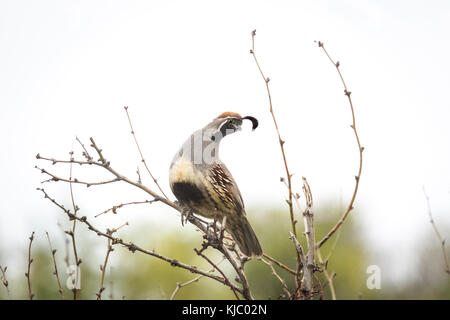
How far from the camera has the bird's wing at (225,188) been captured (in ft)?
10.4

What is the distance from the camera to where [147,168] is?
2941 mm

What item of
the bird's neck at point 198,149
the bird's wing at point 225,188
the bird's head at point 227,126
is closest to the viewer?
the bird's head at point 227,126

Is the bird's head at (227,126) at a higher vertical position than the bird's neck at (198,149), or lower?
higher

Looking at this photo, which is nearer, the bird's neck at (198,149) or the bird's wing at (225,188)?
the bird's neck at (198,149)

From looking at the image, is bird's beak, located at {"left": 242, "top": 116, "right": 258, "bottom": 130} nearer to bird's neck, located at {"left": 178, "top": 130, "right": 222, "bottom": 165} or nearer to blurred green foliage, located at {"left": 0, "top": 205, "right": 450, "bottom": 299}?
bird's neck, located at {"left": 178, "top": 130, "right": 222, "bottom": 165}

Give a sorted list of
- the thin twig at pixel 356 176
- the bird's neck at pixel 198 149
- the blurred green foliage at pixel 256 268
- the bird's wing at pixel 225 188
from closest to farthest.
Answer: the thin twig at pixel 356 176
the bird's neck at pixel 198 149
the bird's wing at pixel 225 188
the blurred green foliage at pixel 256 268

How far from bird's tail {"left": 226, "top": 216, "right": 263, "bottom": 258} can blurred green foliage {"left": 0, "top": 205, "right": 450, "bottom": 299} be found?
7.98 m

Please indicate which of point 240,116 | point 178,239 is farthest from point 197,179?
point 178,239

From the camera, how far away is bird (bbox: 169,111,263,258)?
2.96 metres

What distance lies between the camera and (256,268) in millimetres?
16312

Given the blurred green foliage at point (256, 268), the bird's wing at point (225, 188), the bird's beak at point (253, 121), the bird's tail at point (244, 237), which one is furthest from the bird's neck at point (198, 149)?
the blurred green foliage at point (256, 268)

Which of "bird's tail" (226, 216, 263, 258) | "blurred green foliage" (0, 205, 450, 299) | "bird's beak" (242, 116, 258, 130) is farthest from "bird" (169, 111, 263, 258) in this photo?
"blurred green foliage" (0, 205, 450, 299)

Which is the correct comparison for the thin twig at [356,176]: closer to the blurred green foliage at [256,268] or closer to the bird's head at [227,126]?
the bird's head at [227,126]
